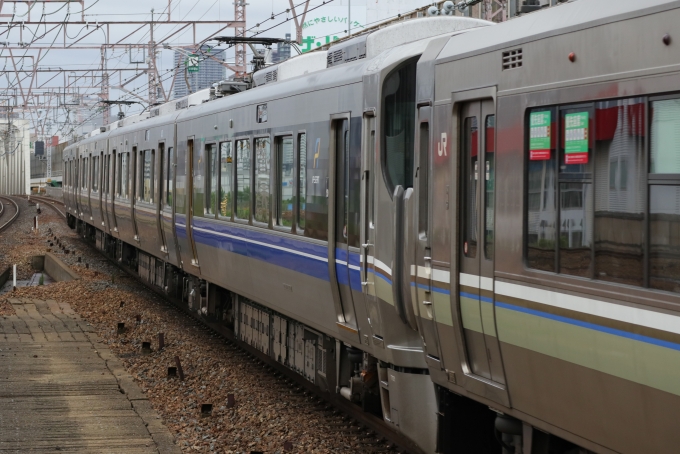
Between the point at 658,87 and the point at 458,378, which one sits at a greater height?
the point at 658,87

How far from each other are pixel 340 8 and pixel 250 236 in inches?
1290

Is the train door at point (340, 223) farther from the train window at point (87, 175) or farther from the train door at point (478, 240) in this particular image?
the train window at point (87, 175)

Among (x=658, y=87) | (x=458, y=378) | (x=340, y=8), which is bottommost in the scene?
(x=458, y=378)

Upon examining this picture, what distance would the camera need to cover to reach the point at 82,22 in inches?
1064

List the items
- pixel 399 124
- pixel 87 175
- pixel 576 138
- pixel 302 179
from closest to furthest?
pixel 576 138 < pixel 399 124 < pixel 302 179 < pixel 87 175

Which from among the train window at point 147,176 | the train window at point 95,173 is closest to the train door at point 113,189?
the train window at point 95,173

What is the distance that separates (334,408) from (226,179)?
349 cm

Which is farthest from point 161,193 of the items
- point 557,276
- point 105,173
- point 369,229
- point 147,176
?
point 557,276

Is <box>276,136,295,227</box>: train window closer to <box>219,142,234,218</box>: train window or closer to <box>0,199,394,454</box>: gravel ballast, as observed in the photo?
<box>0,199,394,454</box>: gravel ballast

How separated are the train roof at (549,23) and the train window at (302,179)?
3016 mm

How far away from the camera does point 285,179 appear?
31.9ft

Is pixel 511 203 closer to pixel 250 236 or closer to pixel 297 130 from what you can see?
pixel 297 130

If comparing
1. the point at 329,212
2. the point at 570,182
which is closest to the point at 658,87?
the point at 570,182

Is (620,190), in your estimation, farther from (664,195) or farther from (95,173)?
(95,173)
